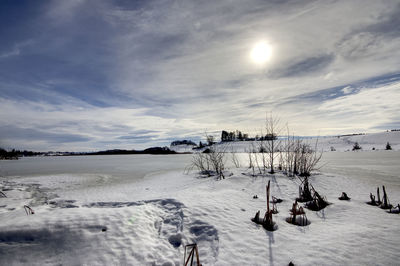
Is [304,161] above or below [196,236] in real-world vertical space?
above

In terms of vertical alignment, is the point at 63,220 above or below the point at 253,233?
above

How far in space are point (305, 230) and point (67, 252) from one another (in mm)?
3927

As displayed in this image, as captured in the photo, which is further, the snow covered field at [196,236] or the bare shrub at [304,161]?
the bare shrub at [304,161]

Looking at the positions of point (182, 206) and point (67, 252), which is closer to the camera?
point (67, 252)

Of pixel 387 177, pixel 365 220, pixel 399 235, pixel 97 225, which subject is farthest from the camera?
pixel 387 177

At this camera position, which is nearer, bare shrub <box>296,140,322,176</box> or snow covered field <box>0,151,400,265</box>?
snow covered field <box>0,151,400,265</box>

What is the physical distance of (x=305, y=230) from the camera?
3270mm

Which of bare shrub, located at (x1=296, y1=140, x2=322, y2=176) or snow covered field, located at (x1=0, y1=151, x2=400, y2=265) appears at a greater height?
bare shrub, located at (x1=296, y1=140, x2=322, y2=176)

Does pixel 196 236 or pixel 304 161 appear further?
pixel 304 161

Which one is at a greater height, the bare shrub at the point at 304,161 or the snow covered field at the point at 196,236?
the bare shrub at the point at 304,161

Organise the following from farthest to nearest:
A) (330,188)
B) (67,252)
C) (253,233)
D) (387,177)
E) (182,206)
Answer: (387,177)
(330,188)
(182,206)
(253,233)
(67,252)

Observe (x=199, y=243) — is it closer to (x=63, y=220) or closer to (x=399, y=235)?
(x=63, y=220)

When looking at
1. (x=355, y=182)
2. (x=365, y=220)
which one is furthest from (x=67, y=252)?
(x=355, y=182)

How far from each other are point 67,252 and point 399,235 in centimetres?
497
